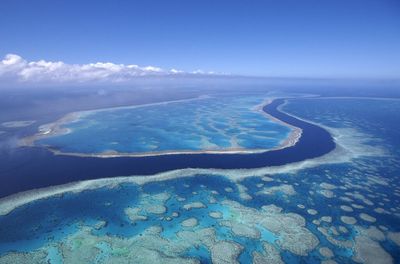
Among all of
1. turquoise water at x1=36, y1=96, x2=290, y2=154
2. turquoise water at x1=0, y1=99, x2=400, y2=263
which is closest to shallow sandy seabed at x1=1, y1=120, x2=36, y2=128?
turquoise water at x1=36, y1=96, x2=290, y2=154

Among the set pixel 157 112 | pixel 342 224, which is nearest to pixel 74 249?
pixel 342 224

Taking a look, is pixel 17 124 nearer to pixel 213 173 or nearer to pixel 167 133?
pixel 167 133

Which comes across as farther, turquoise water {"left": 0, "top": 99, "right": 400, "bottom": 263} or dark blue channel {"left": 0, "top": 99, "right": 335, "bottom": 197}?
dark blue channel {"left": 0, "top": 99, "right": 335, "bottom": 197}

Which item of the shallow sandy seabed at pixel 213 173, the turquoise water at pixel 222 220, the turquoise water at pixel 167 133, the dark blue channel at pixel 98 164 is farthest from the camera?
the turquoise water at pixel 167 133

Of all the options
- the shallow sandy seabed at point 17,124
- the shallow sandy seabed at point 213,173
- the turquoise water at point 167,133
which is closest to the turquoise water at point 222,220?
the shallow sandy seabed at point 213,173

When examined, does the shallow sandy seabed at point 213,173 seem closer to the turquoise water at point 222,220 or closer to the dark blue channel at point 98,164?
the turquoise water at point 222,220

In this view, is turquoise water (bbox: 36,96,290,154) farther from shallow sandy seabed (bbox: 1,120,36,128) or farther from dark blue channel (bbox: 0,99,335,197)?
shallow sandy seabed (bbox: 1,120,36,128)

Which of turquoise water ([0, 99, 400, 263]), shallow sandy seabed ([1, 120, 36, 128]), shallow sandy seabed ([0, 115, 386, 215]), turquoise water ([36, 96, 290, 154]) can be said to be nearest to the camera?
turquoise water ([0, 99, 400, 263])
